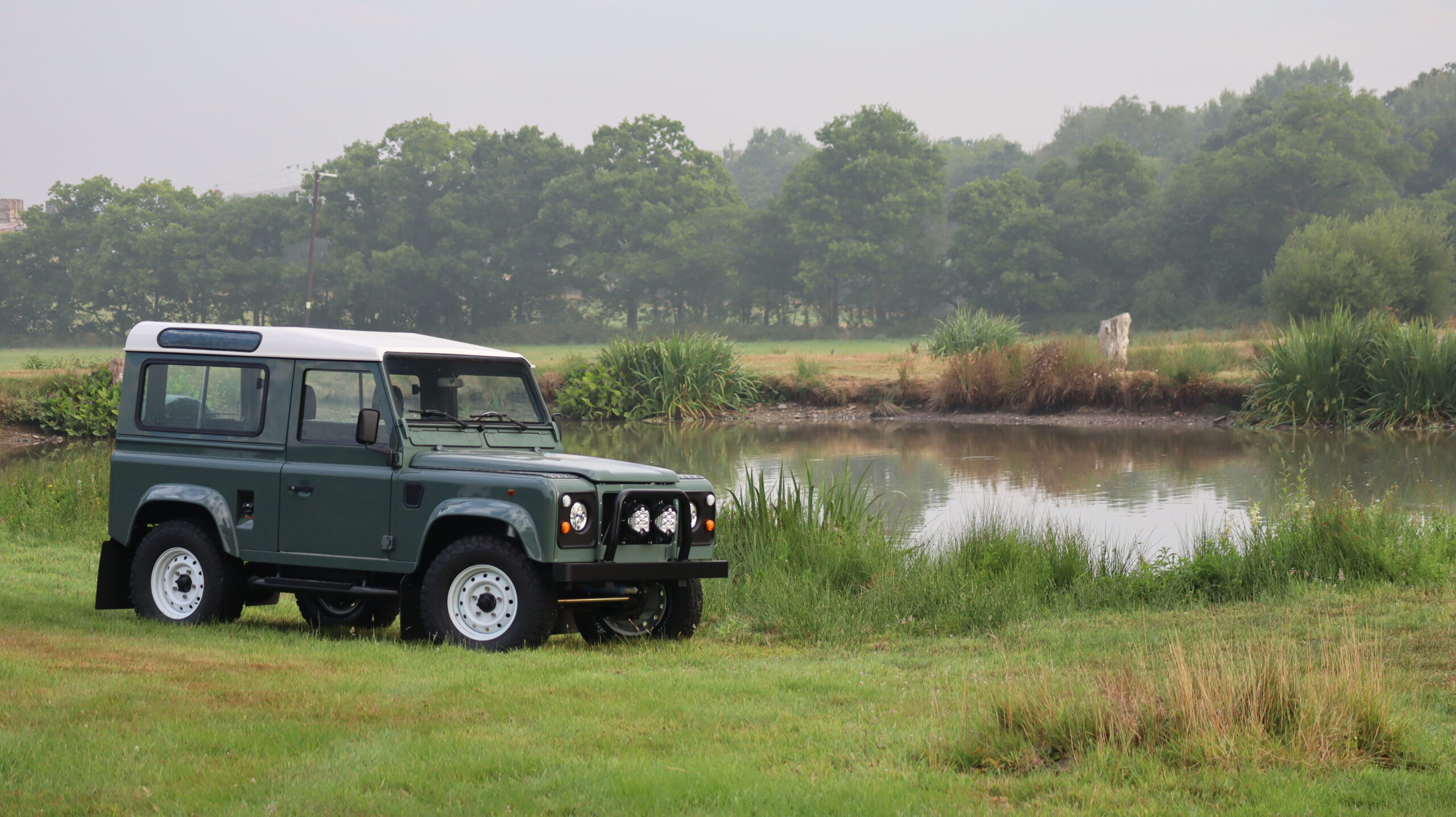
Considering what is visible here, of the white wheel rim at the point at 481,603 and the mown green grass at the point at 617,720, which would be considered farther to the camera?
the white wheel rim at the point at 481,603

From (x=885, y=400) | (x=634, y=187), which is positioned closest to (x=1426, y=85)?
(x=634, y=187)

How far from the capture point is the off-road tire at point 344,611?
33.6 feet

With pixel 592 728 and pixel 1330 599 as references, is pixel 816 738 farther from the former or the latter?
pixel 1330 599

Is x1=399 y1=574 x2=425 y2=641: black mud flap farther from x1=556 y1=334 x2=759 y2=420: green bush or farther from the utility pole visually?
the utility pole

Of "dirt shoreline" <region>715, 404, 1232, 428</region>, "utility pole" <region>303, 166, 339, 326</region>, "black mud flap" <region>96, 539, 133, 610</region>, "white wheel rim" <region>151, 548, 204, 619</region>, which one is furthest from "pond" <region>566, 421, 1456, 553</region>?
"utility pole" <region>303, 166, 339, 326</region>

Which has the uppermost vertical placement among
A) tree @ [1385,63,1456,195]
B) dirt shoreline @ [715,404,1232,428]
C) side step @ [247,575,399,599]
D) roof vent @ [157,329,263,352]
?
tree @ [1385,63,1456,195]

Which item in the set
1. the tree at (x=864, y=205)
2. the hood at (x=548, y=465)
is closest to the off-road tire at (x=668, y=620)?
the hood at (x=548, y=465)

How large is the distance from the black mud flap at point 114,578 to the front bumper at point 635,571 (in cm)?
369

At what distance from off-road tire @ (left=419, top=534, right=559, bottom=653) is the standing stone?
2986 centimetres

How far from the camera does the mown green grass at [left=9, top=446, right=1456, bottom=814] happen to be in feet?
17.5

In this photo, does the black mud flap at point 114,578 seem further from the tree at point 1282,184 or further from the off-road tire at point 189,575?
the tree at point 1282,184

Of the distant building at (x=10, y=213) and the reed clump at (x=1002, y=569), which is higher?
the distant building at (x=10, y=213)

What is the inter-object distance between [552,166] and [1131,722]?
3457 inches

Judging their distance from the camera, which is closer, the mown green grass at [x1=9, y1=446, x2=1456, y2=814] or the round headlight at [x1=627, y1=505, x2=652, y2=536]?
the mown green grass at [x1=9, y1=446, x2=1456, y2=814]
